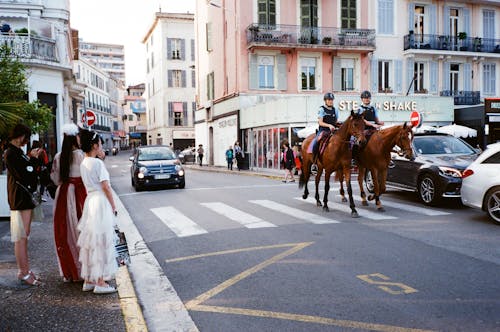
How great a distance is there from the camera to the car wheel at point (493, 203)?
8539 millimetres

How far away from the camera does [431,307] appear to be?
4410mm

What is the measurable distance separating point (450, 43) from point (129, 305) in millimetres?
34430

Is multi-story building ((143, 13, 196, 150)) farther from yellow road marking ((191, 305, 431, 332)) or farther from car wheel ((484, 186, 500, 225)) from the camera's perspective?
yellow road marking ((191, 305, 431, 332))

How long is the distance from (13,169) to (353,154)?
25.2 ft

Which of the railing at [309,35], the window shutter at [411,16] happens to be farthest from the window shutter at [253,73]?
the window shutter at [411,16]

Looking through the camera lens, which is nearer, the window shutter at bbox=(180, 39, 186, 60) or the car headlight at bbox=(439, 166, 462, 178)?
the car headlight at bbox=(439, 166, 462, 178)

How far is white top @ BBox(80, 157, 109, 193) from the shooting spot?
495 cm

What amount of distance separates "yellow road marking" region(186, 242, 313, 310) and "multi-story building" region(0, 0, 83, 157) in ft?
62.2

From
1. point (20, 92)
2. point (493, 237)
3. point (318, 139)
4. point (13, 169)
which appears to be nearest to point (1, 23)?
point (20, 92)

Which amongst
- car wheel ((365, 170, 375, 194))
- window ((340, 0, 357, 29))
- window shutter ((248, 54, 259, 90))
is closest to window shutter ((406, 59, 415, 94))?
window ((340, 0, 357, 29))

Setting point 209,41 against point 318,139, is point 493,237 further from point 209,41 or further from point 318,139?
point 209,41

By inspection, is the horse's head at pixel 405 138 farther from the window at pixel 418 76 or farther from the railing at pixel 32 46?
the window at pixel 418 76

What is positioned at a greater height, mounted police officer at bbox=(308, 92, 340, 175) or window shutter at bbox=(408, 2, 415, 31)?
window shutter at bbox=(408, 2, 415, 31)

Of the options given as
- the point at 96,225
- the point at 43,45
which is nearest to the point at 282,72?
the point at 43,45
